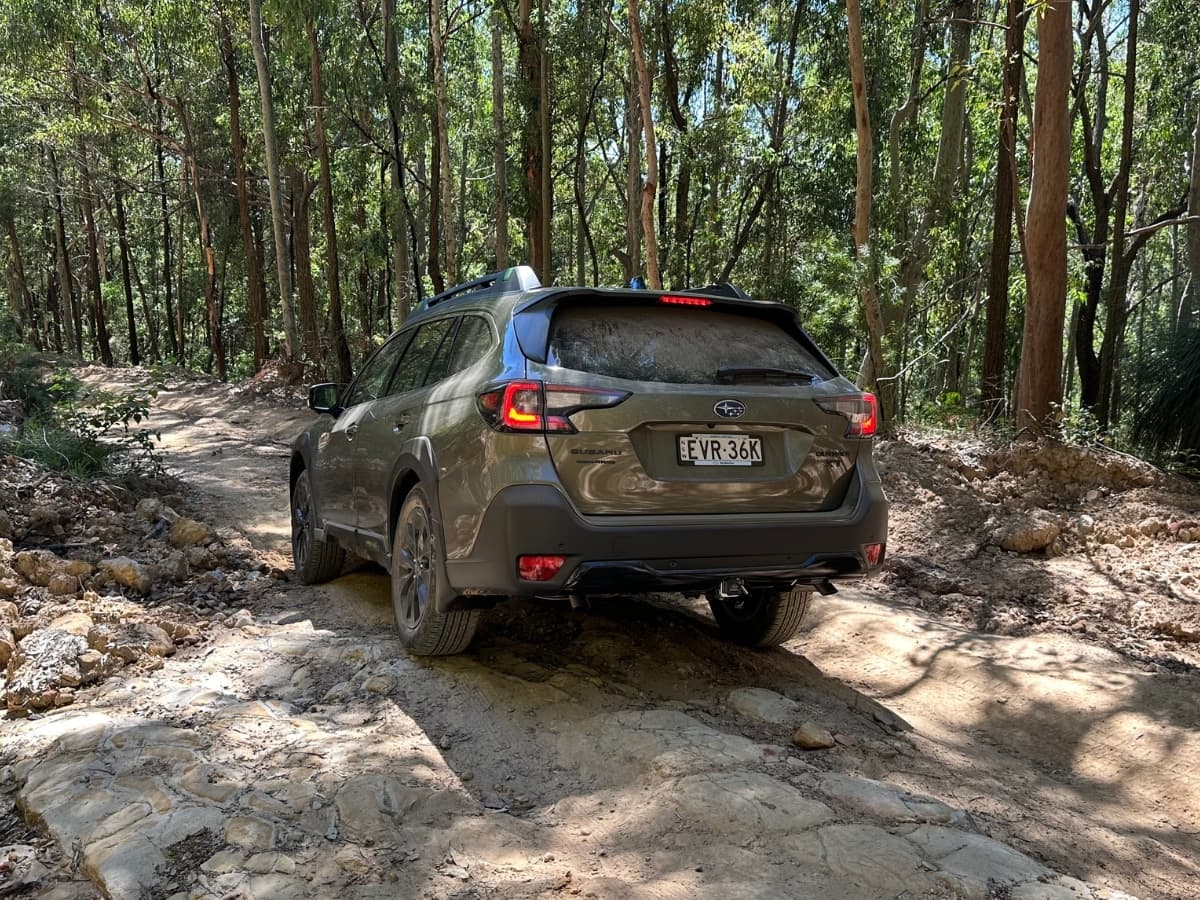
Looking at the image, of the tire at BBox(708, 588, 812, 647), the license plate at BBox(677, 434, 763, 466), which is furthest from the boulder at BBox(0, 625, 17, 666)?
the tire at BBox(708, 588, 812, 647)

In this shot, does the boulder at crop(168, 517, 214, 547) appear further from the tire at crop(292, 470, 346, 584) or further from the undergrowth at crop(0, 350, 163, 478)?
the undergrowth at crop(0, 350, 163, 478)

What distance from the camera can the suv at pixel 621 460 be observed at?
346 cm

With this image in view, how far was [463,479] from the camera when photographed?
370cm

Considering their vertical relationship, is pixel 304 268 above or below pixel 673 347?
above

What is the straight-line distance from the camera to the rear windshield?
3674 millimetres

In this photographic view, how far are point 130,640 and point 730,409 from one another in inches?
122

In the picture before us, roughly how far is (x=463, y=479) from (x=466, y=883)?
1.61 metres

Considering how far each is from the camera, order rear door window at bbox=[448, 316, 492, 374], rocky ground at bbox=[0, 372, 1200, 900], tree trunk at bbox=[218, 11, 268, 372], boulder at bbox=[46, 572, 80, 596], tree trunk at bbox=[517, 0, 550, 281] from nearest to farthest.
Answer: rocky ground at bbox=[0, 372, 1200, 900]
rear door window at bbox=[448, 316, 492, 374]
boulder at bbox=[46, 572, 80, 596]
tree trunk at bbox=[517, 0, 550, 281]
tree trunk at bbox=[218, 11, 268, 372]

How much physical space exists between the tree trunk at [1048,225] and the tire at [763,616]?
4.51m

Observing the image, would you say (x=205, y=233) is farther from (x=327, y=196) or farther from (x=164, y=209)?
(x=327, y=196)

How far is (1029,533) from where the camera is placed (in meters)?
6.61

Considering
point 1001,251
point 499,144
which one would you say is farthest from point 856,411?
point 499,144

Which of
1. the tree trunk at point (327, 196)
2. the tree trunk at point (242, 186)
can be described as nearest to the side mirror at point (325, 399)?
the tree trunk at point (327, 196)

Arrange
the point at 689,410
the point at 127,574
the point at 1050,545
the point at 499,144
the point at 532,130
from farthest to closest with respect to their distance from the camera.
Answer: the point at 499,144 < the point at 532,130 < the point at 1050,545 < the point at 127,574 < the point at 689,410
